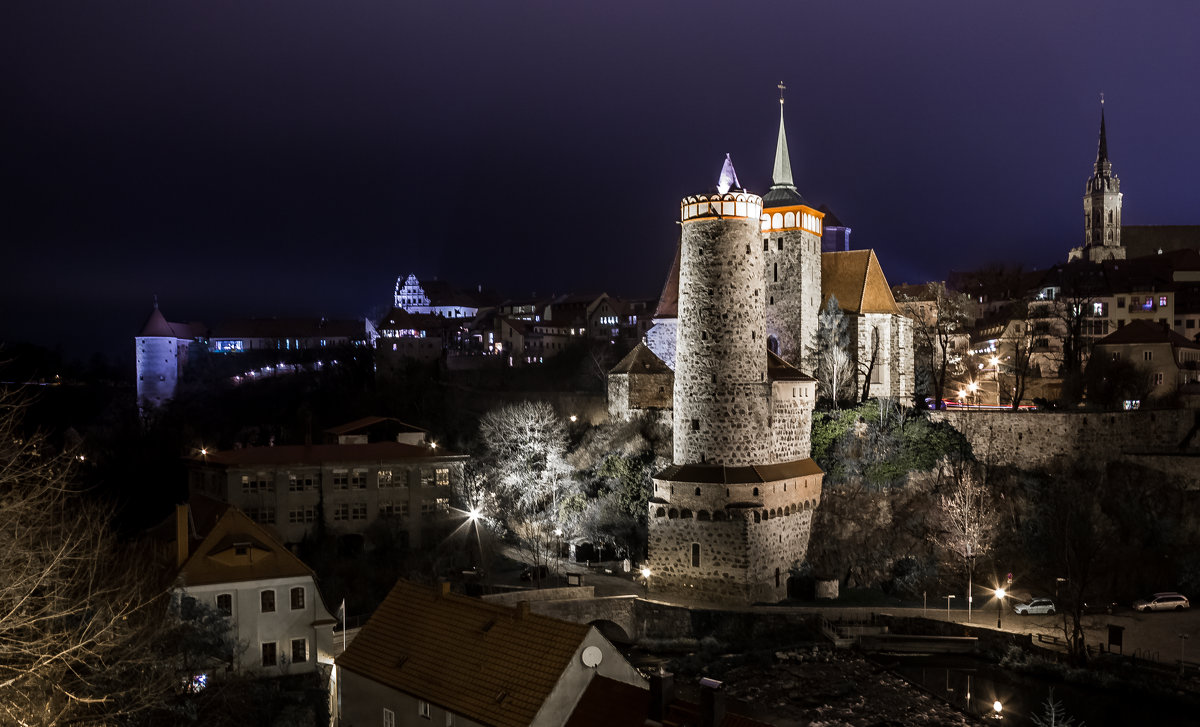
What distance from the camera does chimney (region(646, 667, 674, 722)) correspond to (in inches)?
669

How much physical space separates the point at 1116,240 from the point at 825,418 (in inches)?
2297

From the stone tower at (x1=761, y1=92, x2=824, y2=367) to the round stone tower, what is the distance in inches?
318

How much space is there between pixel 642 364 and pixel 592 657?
86.6ft

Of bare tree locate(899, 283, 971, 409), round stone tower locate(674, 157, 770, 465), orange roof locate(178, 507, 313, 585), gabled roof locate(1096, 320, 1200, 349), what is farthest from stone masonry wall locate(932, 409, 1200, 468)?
orange roof locate(178, 507, 313, 585)

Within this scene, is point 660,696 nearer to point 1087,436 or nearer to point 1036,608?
point 1036,608

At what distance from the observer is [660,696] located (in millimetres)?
17031

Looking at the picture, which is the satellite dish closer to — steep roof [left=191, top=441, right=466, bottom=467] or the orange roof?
the orange roof

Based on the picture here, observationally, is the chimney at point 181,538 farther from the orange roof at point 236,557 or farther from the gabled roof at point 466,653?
the gabled roof at point 466,653

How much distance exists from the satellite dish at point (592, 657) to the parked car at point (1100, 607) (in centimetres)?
2138

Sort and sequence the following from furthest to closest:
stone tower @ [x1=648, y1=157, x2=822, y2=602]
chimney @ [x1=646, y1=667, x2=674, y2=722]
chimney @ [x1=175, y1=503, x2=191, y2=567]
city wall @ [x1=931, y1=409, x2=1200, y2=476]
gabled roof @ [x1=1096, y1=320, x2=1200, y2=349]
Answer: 1. gabled roof @ [x1=1096, y1=320, x2=1200, y2=349]
2. city wall @ [x1=931, y1=409, x2=1200, y2=476]
3. stone tower @ [x1=648, y1=157, x2=822, y2=602]
4. chimney @ [x1=175, y1=503, x2=191, y2=567]
5. chimney @ [x1=646, y1=667, x2=674, y2=722]

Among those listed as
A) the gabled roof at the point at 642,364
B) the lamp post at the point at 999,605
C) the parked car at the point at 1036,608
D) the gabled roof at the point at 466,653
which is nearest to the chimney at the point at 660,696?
the gabled roof at the point at 466,653

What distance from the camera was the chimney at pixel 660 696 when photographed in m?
17.0

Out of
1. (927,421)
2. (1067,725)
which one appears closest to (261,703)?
(1067,725)

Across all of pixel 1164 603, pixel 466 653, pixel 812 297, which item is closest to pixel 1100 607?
pixel 1164 603
